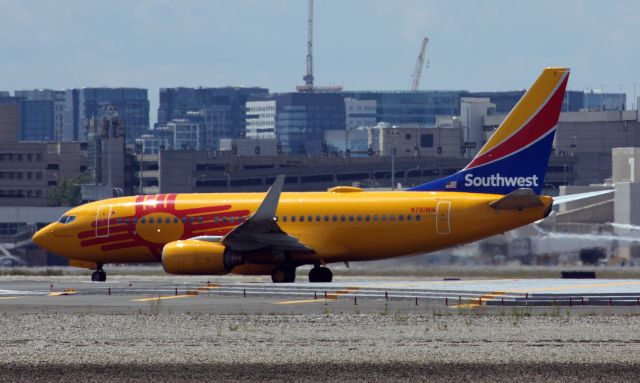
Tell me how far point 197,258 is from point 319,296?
339 inches

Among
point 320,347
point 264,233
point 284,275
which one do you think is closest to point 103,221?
point 264,233

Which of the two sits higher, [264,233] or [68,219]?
[68,219]

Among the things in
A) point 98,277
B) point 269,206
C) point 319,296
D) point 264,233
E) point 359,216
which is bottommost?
point 98,277

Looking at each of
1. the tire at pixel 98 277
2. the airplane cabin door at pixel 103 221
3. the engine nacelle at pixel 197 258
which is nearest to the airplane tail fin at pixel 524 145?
the engine nacelle at pixel 197 258

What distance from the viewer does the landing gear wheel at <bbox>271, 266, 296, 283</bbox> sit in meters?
58.3

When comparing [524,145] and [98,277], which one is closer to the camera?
[524,145]

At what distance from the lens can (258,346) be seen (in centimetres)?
3550

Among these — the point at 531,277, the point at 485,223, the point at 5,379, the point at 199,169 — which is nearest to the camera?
the point at 5,379

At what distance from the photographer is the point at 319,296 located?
49562mm

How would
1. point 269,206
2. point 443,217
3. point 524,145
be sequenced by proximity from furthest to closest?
point 524,145 < point 269,206 < point 443,217

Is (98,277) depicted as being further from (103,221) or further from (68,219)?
(68,219)

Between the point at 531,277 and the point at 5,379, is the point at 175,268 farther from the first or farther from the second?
the point at 5,379

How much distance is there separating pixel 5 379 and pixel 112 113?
147923 mm

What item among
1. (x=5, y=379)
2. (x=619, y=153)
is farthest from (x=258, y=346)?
(x=619, y=153)
